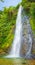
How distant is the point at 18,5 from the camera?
744 centimetres

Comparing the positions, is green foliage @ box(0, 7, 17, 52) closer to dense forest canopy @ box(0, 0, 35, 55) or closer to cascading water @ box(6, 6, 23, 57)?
dense forest canopy @ box(0, 0, 35, 55)

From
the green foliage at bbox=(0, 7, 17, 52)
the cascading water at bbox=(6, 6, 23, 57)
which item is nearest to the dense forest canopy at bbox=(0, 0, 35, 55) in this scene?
the green foliage at bbox=(0, 7, 17, 52)

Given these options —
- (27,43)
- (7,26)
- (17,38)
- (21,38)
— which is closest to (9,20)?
(7,26)

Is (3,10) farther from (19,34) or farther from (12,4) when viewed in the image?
(19,34)

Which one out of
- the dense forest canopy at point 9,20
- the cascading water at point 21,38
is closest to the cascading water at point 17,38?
the cascading water at point 21,38

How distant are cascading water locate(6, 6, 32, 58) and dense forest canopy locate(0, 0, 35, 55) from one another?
0.15 meters

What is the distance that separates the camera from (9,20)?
299 inches

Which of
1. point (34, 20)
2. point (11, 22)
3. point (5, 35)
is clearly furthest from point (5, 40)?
point (34, 20)

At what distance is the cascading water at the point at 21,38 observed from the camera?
6.82 meters

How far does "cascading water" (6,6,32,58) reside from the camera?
682 cm

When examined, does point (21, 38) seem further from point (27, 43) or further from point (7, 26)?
point (7, 26)

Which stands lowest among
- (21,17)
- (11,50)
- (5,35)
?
(11,50)

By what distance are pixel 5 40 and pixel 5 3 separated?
1.19 m

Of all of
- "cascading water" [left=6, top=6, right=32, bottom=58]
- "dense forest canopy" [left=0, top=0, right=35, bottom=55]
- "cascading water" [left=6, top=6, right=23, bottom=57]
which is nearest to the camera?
"cascading water" [left=6, top=6, right=32, bottom=58]
